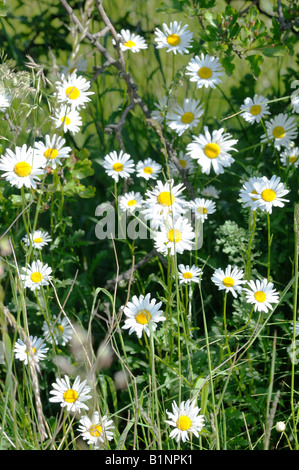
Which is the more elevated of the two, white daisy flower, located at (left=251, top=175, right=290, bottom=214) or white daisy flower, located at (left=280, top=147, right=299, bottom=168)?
white daisy flower, located at (left=280, top=147, right=299, bottom=168)

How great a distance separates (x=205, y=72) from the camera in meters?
1.63

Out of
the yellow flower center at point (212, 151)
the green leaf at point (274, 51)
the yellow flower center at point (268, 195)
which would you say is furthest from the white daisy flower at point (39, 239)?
the green leaf at point (274, 51)

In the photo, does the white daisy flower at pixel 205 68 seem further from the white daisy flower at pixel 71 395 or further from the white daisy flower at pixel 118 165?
the white daisy flower at pixel 71 395

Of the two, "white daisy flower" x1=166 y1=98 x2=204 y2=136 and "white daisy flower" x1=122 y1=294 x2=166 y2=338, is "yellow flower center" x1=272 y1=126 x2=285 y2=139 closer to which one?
"white daisy flower" x1=166 y1=98 x2=204 y2=136

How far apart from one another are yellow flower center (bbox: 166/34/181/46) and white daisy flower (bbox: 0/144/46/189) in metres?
0.58

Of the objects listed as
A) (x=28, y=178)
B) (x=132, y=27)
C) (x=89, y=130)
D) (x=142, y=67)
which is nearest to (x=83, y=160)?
(x=28, y=178)

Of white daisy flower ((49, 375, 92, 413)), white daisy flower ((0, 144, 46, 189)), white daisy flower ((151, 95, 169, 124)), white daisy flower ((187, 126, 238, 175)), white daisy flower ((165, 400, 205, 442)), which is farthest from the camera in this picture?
white daisy flower ((151, 95, 169, 124))

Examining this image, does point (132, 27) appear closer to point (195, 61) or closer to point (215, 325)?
point (195, 61)

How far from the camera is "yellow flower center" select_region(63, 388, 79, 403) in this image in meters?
1.28

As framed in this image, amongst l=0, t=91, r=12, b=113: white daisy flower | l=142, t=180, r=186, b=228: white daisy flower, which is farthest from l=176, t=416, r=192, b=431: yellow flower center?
l=0, t=91, r=12, b=113: white daisy flower

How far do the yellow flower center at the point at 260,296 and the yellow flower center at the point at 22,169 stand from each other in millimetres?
660

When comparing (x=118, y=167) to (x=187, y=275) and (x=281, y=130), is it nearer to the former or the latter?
(x=187, y=275)
